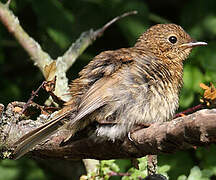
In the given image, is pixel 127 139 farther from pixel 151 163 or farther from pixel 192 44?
pixel 192 44

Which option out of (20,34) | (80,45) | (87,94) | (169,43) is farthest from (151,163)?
(20,34)

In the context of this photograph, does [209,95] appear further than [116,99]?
No

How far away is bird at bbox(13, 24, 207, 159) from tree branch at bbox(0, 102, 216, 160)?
0.09 meters

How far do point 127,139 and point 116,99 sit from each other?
1.26 ft

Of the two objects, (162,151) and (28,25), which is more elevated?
(28,25)

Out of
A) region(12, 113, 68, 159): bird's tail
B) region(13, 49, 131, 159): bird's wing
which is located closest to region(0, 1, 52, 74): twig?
region(13, 49, 131, 159): bird's wing

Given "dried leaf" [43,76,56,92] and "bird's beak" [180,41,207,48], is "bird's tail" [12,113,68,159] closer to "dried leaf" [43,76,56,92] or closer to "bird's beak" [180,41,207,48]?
"dried leaf" [43,76,56,92]

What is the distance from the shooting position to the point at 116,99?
3.38 m

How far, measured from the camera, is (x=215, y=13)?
5004 mm

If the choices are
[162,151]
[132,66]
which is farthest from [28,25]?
[162,151]

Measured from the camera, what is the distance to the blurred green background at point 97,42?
15.5 ft

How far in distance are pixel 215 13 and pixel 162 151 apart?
2.64 meters

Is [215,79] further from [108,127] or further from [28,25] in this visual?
[28,25]

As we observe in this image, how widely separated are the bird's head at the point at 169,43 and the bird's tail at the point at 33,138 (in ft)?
3.96
